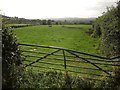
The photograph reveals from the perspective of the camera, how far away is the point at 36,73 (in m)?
12.9

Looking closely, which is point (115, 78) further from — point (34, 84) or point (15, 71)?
point (15, 71)

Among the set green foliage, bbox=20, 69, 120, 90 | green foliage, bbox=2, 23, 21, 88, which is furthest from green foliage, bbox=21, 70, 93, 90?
green foliage, bbox=2, 23, 21, 88

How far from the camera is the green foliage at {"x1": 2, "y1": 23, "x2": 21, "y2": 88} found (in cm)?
1019

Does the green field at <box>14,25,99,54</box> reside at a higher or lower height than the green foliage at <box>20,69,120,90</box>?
lower

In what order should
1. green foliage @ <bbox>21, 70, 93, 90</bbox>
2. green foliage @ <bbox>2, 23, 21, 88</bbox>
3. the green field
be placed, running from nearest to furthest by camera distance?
1. green foliage @ <bbox>2, 23, 21, 88</bbox>
2. green foliage @ <bbox>21, 70, 93, 90</bbox>
3. the green field

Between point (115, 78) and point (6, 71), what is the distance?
15.1 ft

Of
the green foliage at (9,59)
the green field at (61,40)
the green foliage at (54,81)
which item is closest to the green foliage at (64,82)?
the green foliage at (54,81)

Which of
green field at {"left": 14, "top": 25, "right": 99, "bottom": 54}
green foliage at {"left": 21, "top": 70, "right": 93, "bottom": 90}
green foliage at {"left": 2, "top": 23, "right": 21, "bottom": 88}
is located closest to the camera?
green foliage at {"left": 2, "top": 23, "right": 21, "bottom": 88}

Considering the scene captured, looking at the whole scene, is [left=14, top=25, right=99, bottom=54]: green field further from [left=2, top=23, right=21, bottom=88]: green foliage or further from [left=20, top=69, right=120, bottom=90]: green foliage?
[left=2, top=23, right=21, bottom=88]: green foliage

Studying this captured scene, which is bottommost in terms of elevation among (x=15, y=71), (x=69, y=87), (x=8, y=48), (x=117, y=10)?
(x=69, y=87)

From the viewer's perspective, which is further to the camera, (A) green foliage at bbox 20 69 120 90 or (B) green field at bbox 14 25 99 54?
(B) green field at bbox 14 25 99 54

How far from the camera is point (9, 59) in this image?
10.7 metres

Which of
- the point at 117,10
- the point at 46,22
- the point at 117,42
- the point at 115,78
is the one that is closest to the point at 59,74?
the point at 115,78

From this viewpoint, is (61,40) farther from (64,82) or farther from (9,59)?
(9,59)
